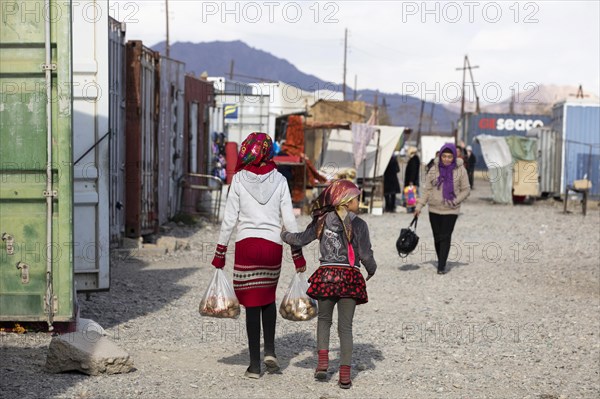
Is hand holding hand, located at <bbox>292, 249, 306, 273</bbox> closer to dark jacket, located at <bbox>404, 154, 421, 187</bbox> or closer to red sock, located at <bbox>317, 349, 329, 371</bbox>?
red sock, located at <bbox>317, 349, 329, 371</bbox>

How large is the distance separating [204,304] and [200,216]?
1275 cm

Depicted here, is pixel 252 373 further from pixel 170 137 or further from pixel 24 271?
pixel 170 137

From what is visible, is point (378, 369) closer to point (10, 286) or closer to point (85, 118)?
point (10, 286)

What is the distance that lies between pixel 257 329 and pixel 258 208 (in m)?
0.83

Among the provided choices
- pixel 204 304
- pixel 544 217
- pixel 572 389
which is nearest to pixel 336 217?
pixel 204 304

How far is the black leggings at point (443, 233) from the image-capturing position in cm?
1296

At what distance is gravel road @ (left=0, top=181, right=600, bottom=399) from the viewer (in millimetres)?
6715

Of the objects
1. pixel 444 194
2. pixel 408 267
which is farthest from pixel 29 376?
pixel 408 267

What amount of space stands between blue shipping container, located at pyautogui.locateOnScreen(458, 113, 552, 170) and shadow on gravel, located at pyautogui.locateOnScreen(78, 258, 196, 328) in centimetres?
4619

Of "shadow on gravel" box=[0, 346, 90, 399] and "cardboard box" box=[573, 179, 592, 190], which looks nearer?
"shadow on gravel" box=[0, 346, 90, 399]

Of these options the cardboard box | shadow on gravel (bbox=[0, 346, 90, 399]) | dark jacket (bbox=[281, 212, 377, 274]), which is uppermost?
dark jacket (bbox=[281, 212, 377, 274])

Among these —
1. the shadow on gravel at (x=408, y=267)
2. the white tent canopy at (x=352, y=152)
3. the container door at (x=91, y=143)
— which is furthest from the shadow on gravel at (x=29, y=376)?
the white tent canopy at (x=352, y=152)

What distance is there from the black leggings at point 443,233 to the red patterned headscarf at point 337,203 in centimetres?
614

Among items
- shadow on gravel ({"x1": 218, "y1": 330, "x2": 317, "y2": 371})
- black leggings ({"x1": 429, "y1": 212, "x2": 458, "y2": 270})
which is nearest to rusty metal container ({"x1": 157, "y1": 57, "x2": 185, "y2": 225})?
black leggings ({"x1": 429, "y1": 212, "x2": 458, "y2": 270})
